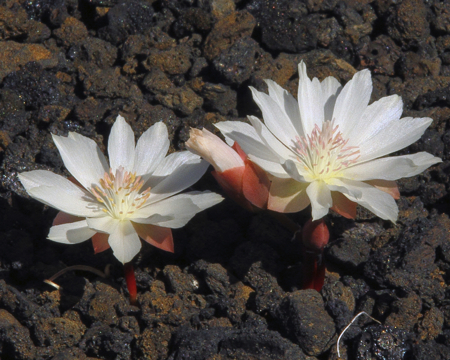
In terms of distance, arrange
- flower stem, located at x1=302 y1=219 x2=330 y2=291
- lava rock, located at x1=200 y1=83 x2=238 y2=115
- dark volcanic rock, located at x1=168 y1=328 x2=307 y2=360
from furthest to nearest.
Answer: lava rock, located at x1=200 y1=83 x2=238 y2=115
flower stem, located at x1=302 y1=219 x2=330 y2=291
dark volcanic rock, located at x1=168 y1=328 x2=307 y2=360

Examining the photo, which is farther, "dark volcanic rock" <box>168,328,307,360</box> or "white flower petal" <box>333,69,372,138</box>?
"white flower petal" <box>333,69,372,138</box>

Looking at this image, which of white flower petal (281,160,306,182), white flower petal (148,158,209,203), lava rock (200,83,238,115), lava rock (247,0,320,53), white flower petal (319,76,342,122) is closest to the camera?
white flower petal (281,160,306,182)

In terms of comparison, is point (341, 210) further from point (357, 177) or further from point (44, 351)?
point (44, 351)

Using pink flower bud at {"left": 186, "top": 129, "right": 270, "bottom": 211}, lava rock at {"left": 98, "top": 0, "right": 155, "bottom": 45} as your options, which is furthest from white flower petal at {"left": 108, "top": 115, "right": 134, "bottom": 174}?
lava rock at {"left": 98, "top": 0, "right": 155, "bottom": 45}

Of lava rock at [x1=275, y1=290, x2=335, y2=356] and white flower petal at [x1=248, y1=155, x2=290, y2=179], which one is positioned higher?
white flower petal at [x1=248, y1=155, x2=290, y2=179]

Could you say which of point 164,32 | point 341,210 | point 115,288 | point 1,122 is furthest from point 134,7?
point 341,210

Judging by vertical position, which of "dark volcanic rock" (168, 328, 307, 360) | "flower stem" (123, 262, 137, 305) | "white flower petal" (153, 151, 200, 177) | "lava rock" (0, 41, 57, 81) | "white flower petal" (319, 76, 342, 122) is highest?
"lava rock" (0, 41, 57, 81)

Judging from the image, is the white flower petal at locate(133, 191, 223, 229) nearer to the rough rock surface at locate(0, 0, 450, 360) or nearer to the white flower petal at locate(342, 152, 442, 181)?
the rough rock surface at locate(0, 0, 450, 360)

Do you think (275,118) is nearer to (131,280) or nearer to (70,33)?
(131,280)
